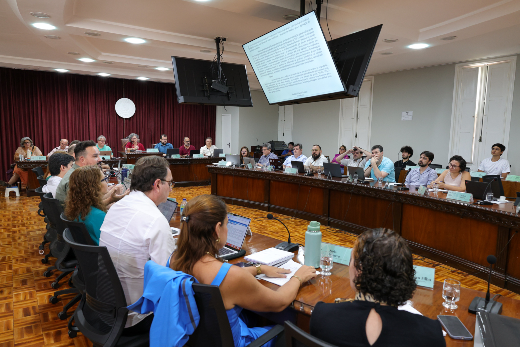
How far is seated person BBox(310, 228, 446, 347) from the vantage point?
0.97 meters

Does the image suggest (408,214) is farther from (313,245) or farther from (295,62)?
(313,245)

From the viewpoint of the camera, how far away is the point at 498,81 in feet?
21.8

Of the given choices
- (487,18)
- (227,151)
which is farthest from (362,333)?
(227,151)

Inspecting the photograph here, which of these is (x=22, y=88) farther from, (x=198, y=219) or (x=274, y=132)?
(x=198, y=219)

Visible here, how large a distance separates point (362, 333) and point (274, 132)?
38.8ft

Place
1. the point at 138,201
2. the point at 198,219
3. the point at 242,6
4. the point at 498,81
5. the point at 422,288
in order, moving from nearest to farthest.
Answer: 1. the point at 198,219
2. the point at 422,288
3. the point at 138,201
4. the point at 242,6
5. the point at 498,81

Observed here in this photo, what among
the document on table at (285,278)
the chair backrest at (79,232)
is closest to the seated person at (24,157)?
the chair backrest at (79,232)

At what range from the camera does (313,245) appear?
5.98 feet

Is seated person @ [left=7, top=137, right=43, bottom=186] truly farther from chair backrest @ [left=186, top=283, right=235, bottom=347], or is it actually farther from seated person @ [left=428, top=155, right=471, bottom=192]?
seated person @ [left=428, top=155, right=471, bottom=192]

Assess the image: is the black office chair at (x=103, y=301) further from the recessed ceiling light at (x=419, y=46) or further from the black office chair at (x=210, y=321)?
the recessed ceiling light at (x=419, y=46)

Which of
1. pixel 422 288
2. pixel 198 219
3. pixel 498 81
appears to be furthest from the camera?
pixel 498 81

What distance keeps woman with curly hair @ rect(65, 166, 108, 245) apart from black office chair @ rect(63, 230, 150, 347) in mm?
698

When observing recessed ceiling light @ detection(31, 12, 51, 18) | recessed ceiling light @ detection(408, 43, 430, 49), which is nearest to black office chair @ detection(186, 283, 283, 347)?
recessed ceiling light @ detection(31, 12, 51, 18)

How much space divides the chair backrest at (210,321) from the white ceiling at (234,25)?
3.82m
